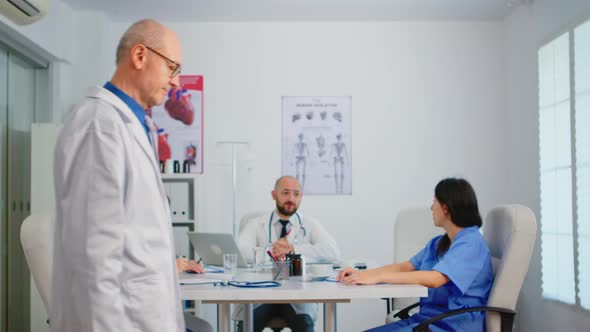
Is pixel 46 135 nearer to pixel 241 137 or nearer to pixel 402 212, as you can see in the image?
pixel 241 137

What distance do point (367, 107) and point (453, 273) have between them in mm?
3331

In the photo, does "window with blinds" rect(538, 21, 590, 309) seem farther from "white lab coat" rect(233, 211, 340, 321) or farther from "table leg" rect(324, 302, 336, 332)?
"table leg" rect(324, 302, 336, 332)

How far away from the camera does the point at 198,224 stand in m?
5.52

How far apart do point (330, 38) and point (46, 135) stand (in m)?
2.53

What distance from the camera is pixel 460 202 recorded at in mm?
2973

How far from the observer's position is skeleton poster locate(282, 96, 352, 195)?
589 cm

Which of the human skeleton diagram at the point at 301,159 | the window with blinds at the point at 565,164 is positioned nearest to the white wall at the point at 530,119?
the window with blinds at the point at 565,164

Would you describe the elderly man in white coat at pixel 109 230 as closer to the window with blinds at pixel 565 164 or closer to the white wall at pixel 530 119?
the window with blinds at pixel 565 164

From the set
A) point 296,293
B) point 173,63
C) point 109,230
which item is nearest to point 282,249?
point 296,293

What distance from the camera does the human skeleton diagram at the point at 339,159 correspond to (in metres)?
5.89

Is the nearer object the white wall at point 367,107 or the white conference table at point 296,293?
the white conference table at point 296,293

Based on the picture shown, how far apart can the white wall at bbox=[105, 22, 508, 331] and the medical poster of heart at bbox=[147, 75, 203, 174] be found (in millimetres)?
74

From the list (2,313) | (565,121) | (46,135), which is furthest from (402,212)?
(2,313)

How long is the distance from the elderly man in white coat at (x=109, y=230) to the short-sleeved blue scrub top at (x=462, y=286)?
1442mm
